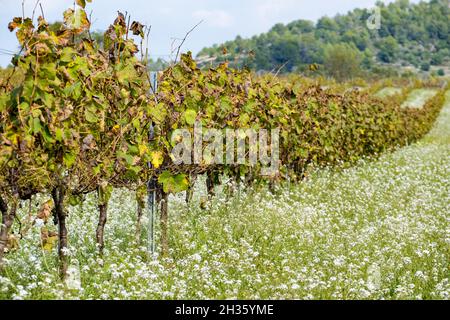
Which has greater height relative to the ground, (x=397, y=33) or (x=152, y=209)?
(x=397, y=33)

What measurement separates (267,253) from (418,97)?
48879 millimetres

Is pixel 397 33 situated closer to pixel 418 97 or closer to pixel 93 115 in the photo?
→ pixel 418 97

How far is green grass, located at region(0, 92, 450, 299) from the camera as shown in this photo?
5.79m

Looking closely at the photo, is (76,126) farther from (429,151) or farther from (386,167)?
(429,151)

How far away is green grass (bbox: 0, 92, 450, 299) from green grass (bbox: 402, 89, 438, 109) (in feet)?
122

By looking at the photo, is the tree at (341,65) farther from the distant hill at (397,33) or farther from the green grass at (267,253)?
the green grass at (267,253)

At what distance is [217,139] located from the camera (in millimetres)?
8398

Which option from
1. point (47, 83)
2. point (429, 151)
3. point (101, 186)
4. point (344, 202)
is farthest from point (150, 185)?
point (429, 151)

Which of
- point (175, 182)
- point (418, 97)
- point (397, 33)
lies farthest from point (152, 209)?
point (397, 33)

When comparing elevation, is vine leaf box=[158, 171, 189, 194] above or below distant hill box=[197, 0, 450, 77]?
below

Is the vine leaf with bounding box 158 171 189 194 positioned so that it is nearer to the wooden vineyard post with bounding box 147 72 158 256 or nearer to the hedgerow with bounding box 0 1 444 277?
the hedgerow with bounding box 0 1 444 277

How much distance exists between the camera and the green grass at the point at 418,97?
4744 centimetres

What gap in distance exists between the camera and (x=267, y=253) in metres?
7.18

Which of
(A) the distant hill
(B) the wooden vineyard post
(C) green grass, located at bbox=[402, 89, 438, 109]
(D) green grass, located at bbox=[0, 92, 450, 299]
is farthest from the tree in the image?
(B) the wooden vineyard post
